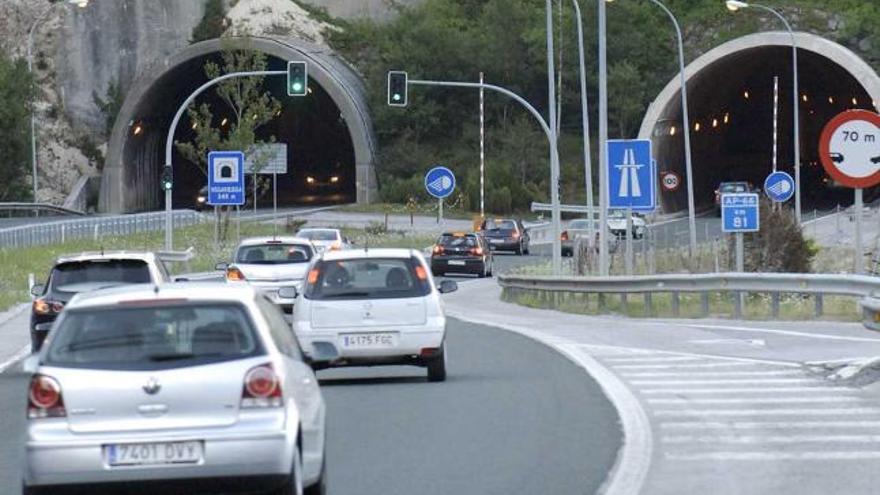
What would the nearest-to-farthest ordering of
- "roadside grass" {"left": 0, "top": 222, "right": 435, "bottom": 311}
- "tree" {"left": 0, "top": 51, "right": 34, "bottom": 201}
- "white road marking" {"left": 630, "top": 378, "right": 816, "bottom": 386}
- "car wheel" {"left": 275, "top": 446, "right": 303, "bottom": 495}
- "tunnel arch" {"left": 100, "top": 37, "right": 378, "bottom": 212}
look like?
"car wheel" {"left": 275, "top": 446, "right": 303, "bottom": 495} → "white road marking" {"left": 630, "top": 378, "right": 816, "bottom": 386} → "roadside grass" {"left": 0, "top": 222, "right": 435, "bottom": 311} → "tunnel arch" {"left": 100, "top": 37, "right": 378, "bottom": 212} → "tree" {"left": 0, "top": 51, "right": 34, "bottom": 201}

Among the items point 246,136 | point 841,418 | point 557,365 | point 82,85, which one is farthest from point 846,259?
point 82,85

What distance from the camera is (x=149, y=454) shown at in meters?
11.3

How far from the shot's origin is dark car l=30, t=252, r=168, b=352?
2452 centimetres

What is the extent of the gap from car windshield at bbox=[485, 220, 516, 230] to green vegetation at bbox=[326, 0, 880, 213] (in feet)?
61.3

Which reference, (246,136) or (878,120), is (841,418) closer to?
(878,120)

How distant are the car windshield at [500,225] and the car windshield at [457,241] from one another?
13.5 meters

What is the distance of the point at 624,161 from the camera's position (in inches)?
1409

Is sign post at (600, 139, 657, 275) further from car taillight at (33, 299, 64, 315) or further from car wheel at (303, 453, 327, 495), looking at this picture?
car wheel at (303, 453, 327, 495)

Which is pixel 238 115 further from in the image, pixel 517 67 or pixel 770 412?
pixel 770 412

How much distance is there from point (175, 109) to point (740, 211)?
6418 centimetres

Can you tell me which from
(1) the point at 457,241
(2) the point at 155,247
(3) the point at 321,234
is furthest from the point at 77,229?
(3) the point at 321,234

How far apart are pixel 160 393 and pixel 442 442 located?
5356mm

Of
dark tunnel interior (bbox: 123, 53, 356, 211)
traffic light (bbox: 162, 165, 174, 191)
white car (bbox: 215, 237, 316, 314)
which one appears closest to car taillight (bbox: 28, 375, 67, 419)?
white car (bbox: 215, 237, 316, 314)

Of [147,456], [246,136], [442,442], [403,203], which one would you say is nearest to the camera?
[147,456]
